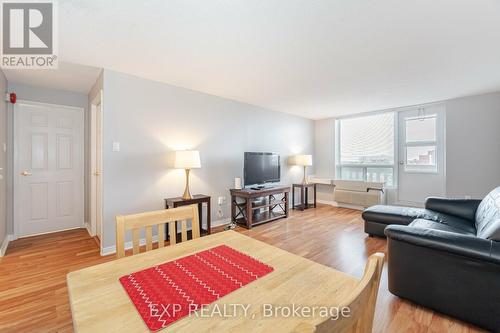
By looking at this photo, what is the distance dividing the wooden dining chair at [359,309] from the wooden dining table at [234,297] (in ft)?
0.15

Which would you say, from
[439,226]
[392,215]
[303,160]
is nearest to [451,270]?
[439,226]

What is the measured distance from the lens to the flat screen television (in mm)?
4258

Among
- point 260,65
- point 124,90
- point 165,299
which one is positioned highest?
point 260,65

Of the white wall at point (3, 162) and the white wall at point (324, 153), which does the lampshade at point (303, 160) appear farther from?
the white wall at point (3, 162)

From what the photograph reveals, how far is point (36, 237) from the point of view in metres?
3.42

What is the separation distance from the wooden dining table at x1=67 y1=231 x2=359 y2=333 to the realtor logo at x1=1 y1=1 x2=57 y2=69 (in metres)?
2.06

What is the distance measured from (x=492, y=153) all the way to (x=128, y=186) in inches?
231

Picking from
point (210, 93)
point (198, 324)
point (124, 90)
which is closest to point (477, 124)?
point (210, 93)

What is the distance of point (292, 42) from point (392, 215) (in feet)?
8.72

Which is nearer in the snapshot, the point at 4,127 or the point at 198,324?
the point at 198,324

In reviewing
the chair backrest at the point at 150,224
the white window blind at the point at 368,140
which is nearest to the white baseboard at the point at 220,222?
the chair backrest at the point at 150,224

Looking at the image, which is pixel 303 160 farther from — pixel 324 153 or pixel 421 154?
pixel 421 154

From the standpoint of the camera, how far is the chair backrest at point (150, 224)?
122 centimetres

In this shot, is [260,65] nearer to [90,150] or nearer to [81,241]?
[90,150]
